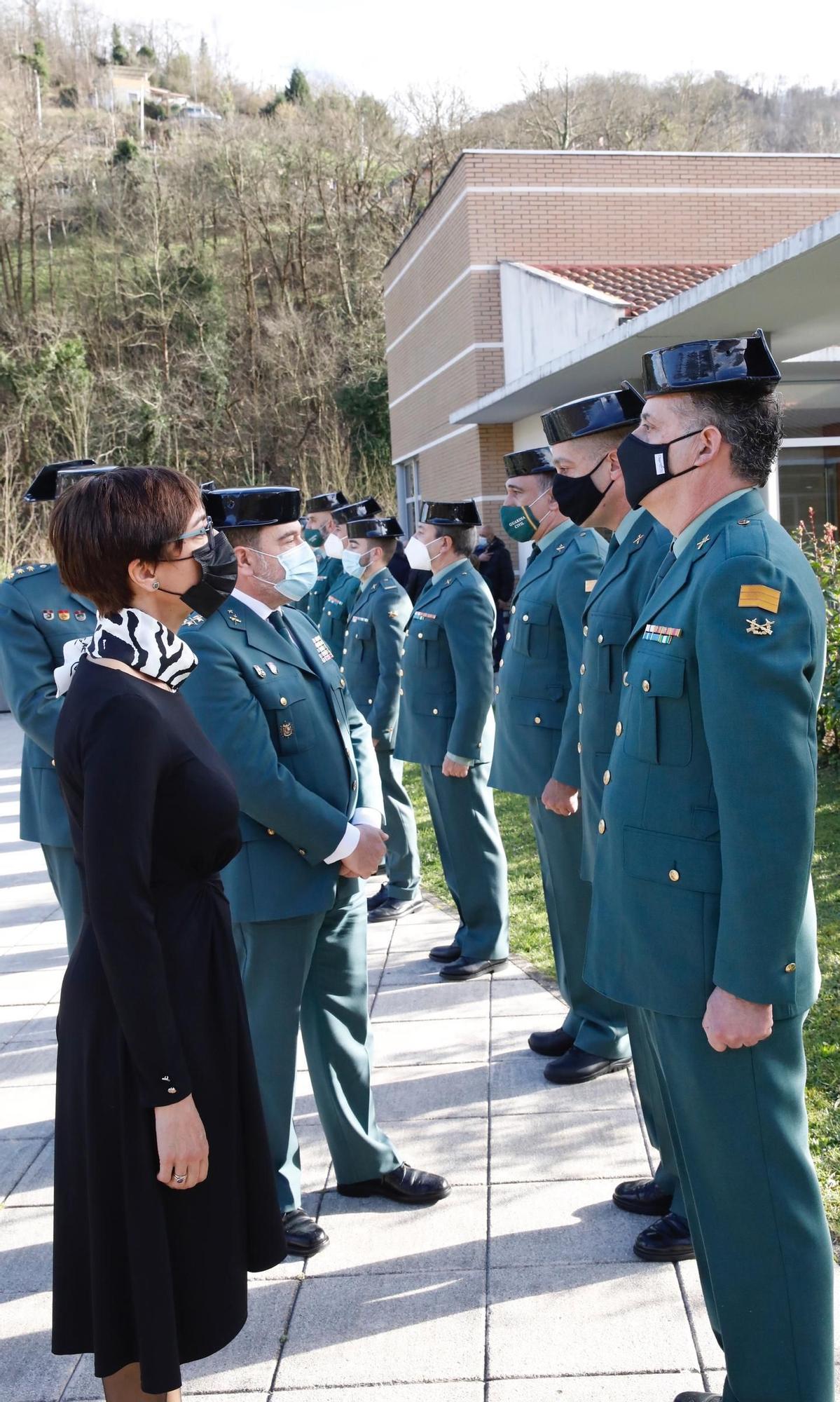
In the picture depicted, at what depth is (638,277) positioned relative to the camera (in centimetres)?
2139

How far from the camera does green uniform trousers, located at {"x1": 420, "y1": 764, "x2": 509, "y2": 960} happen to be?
573cm

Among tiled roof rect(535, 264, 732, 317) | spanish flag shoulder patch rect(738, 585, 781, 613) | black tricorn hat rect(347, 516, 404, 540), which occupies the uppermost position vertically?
tiled roof rect(535, 264, 732, 317)

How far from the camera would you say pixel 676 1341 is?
2.82 metres

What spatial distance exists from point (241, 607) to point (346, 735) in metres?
0.50

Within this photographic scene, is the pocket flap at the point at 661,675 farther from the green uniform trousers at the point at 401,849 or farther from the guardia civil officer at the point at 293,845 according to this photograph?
the green uniform trousers at the point at 401,849

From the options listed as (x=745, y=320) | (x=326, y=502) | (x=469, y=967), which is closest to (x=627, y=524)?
(x=469, y=967)

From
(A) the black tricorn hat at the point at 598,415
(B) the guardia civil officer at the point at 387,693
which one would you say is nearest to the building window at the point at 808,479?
(B) the guardia civil officer at the point at 387,693

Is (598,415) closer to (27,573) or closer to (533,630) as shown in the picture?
(533,630)

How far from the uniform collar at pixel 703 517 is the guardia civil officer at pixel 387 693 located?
4369mm

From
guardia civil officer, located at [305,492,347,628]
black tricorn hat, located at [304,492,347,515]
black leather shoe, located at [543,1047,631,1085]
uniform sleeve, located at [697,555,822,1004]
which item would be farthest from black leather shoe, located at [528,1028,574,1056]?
black tricorn hat, located at [304,492,347,515]

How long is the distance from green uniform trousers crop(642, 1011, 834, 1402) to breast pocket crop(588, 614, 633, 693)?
4.70 ft

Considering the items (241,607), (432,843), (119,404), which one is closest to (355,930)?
(241,607)

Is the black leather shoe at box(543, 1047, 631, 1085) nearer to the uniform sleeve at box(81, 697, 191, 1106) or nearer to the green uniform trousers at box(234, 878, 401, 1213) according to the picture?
the green uniform trousers at box(234, 878, 401, 1213)

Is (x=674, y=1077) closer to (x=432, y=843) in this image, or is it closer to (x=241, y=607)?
(x=241, y=607)
